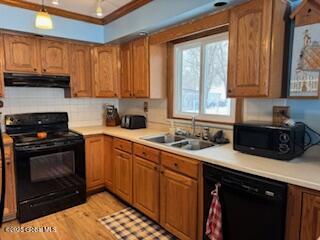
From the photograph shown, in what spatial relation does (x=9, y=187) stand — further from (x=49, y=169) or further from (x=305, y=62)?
(x=305, y=62)

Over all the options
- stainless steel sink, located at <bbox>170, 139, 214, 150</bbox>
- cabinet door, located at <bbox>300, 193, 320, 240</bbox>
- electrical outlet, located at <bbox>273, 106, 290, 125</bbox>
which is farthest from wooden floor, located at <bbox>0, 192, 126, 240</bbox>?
electrical outlet, located at <bbox>273, 106, 290, 125</bbox>

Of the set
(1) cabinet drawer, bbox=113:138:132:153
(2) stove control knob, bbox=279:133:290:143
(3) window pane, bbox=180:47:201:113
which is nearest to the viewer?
(2) stove control knob, bbox=279:133:290:143

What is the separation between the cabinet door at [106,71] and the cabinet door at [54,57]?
0.40 metres

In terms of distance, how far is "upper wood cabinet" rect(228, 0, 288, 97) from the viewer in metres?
1.63

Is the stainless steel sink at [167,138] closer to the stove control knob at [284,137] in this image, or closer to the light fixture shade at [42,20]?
the stove control knob at [284,137]

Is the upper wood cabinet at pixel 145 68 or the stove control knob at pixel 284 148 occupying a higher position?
the upper wood cabinet at pixel 145 68

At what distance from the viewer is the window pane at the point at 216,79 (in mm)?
2396

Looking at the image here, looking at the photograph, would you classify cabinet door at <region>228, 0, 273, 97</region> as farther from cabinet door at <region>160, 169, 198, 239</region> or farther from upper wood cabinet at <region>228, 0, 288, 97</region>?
cabinet door at <region>160, 169, 198, 239</region>

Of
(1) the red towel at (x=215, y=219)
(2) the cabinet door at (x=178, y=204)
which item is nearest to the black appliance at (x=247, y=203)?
(1) the red towel at (x=215, y=219)

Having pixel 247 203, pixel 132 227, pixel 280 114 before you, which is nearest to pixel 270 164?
pixel 247 203

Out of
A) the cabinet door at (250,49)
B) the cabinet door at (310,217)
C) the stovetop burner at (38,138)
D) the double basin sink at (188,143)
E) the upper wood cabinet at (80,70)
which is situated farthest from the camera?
the upper wood cabinet at (80,70)

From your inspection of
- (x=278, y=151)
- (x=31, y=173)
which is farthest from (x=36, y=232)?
(x=278, y=151)

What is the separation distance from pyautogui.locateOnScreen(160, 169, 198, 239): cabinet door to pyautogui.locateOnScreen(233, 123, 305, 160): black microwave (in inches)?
20.9

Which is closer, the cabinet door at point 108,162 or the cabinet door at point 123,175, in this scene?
the cabinet door at point 123,175
